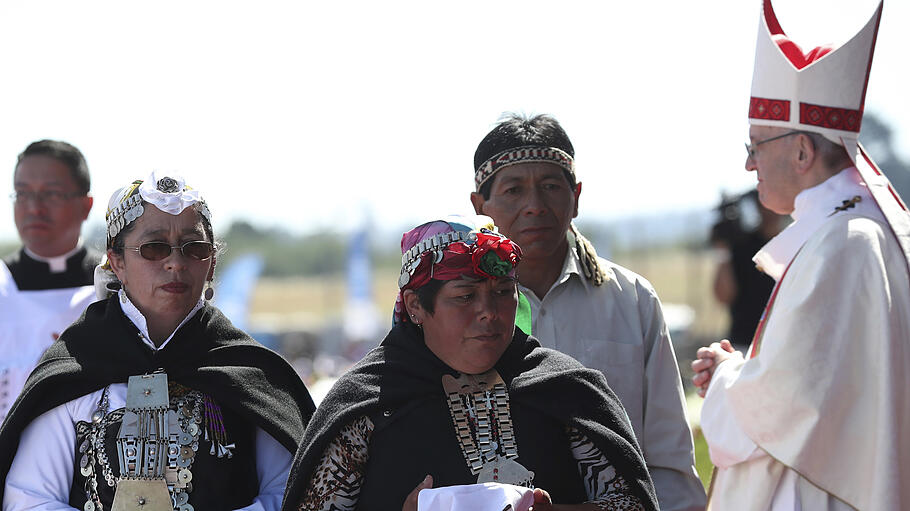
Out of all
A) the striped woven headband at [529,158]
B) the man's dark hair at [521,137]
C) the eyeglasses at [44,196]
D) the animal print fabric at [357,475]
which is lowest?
the animal print fabric at [357,475]

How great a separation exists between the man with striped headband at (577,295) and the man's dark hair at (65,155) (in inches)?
100

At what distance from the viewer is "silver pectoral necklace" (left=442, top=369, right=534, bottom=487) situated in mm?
3432

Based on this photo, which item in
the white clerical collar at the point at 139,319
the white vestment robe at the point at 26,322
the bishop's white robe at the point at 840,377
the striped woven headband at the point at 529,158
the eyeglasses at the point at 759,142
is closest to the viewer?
the bishop's white robe at the point at 840,377

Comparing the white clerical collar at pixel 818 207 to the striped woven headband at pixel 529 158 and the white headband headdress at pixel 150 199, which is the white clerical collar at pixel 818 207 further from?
the white headband headdress at pixel 150 199

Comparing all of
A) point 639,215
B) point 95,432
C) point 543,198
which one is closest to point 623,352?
point 543,198

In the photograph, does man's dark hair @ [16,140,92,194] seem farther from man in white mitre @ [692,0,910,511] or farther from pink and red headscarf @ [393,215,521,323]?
man in white mitre @ [692,0,910,511]

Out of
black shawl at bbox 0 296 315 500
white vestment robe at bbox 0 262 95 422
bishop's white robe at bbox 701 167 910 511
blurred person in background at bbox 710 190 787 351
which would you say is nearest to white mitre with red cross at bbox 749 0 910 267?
bishop's white robe at bbox 701 167 910 511

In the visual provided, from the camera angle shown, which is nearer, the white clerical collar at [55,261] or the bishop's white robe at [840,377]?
the bishop's white robe at [840,377]

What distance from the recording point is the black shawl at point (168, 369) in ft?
12.4

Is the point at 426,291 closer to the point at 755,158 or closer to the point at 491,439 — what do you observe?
the point at 491,439

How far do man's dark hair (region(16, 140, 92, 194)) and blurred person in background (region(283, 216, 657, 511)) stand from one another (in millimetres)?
3078

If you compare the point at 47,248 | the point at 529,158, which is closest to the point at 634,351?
the point at 529,158

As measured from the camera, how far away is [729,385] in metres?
3.57

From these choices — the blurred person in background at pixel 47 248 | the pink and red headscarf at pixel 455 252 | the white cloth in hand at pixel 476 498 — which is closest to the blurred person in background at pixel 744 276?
the blurred person in background at pixel 47 248
